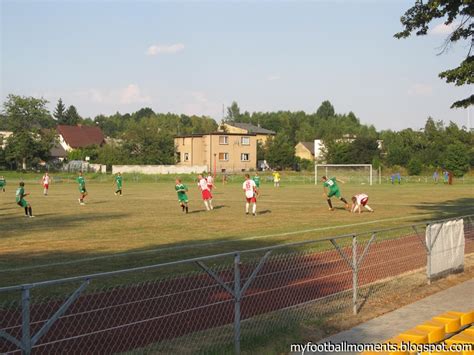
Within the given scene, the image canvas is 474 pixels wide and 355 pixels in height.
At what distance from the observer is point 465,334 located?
663 cm

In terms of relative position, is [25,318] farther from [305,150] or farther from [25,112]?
[305,150]

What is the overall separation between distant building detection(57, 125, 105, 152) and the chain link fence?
11306 cm

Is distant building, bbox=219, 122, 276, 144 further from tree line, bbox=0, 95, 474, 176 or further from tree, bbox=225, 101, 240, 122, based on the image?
tree, bbox=225, 101, 240, 122

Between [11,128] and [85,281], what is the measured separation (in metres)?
96.5

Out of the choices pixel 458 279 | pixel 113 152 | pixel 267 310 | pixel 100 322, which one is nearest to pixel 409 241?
pixel 458 279

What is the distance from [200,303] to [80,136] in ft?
395

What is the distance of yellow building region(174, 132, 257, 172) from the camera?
9906 cm

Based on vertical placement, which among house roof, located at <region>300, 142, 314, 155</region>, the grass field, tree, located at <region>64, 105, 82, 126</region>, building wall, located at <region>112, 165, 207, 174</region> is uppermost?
tree, located at <region>64, 105, 82, 126</region>

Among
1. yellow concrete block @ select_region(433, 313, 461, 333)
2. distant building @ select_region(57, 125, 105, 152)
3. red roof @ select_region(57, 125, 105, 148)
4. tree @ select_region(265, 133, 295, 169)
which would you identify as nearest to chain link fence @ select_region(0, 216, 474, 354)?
yellow concrete block @ select_region(433, 313, 461, 333)

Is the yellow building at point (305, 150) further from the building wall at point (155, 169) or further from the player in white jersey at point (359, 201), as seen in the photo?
the player in white jersey at point (359, 201)

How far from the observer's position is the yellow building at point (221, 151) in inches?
3900

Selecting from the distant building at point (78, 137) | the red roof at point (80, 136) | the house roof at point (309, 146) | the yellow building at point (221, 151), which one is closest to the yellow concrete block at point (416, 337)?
the yellow building at point (221, 151)

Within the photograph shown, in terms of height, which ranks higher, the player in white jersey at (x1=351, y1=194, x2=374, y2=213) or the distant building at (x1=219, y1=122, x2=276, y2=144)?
the distant building at (x1=219, y1=122, x2=276, y2=144)

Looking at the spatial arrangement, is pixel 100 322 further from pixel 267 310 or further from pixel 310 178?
pixel 310 178
